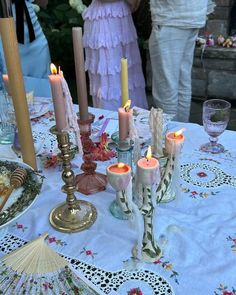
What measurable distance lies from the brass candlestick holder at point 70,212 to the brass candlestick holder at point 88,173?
0.19 feet

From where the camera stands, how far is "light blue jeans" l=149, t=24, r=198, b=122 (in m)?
1.83

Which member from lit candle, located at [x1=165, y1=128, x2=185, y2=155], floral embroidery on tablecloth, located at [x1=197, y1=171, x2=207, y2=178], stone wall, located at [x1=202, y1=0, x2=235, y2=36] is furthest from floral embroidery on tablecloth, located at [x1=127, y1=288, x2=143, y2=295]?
stone wall, located at [x1=202, y1=0, x2=235, y2=36]

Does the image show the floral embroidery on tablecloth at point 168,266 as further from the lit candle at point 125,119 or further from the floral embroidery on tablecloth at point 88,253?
the lit candle at point 125,119

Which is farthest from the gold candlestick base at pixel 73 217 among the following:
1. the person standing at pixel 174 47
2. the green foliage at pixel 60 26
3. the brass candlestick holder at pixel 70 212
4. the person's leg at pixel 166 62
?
the green foliage at pixel 60 26

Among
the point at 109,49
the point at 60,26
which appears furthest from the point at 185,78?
the point at 60,26

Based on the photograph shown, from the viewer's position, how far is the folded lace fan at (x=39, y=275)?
1.86 feet

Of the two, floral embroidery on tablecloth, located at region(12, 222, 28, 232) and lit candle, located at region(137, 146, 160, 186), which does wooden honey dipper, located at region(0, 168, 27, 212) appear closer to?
floral embroidery on tablecloth, located at region(12, 222, 28, 232)

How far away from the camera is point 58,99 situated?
64 centimetres

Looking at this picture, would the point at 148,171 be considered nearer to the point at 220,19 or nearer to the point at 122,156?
the point at 122,156

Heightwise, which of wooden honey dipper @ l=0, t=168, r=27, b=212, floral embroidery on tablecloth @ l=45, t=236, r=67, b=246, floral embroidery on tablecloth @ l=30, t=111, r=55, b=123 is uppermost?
wooden honey dipper @ l=0, t=168, r=27, b=212

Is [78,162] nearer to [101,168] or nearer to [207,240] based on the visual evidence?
[101,168]

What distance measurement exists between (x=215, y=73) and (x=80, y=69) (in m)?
2.08

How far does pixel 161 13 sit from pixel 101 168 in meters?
1.11

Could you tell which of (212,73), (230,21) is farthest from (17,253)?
(230,21)
